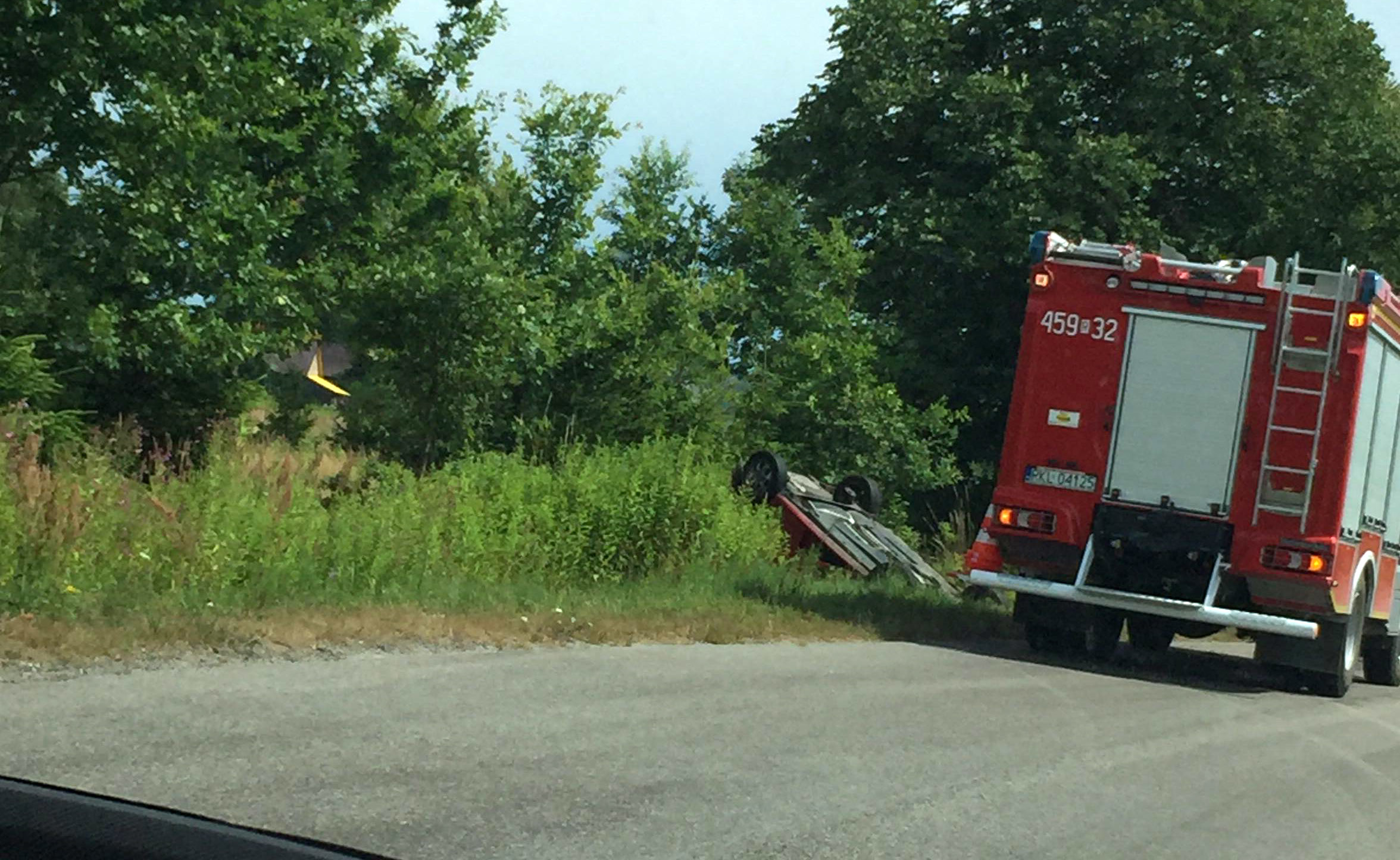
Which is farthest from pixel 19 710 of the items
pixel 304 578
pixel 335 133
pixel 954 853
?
pixel 335 133

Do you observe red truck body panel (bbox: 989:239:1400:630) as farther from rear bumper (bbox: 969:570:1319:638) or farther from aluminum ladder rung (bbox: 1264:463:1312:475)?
rear bumper (bbox: 969:570:1319:638)

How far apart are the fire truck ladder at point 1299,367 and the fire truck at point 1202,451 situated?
0.05 feet

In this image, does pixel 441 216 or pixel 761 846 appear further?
pixel 441 216

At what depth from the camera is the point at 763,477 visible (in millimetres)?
19938

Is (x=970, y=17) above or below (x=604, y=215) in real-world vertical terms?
above

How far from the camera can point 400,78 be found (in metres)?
24.0

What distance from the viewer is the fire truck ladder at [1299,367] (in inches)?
562

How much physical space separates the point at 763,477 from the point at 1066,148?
15.3 metres

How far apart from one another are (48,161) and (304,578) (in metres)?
8.12

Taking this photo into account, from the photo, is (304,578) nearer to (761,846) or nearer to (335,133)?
(761,846)

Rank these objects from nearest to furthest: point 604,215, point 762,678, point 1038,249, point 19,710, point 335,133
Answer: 1. point 19,710
2. point 762,678
3. point 1038,249
4. point 335,133
5. point 604,215

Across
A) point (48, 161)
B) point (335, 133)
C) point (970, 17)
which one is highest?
point (970, 17)

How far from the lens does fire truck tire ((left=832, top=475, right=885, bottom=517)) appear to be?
22.5m

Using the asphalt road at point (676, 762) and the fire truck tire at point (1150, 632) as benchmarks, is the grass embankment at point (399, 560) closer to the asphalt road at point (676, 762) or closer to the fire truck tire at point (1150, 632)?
the asphalt road at point (676, 762)
